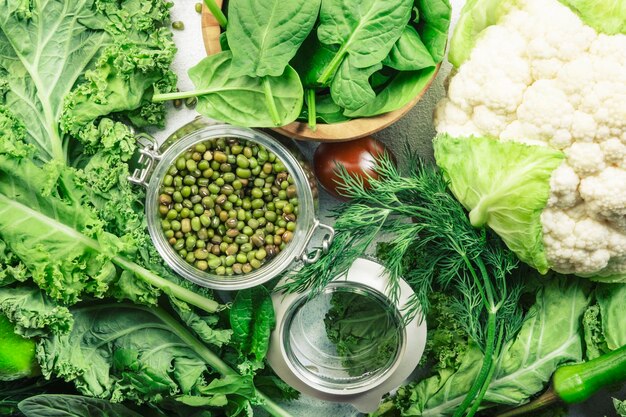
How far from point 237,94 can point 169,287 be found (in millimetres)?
442

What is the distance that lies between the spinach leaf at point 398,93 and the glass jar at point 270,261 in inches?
7.4

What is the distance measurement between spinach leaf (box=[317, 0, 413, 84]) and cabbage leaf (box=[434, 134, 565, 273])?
23 cm

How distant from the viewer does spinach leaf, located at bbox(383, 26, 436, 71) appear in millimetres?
1489

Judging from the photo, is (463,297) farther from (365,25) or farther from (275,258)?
(365,25)

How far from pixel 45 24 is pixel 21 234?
1.56 ft

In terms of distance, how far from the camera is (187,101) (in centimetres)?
173

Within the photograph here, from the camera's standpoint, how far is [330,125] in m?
1.53

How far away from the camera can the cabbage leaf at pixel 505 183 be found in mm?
1364

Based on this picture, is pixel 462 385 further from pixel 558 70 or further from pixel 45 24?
pixel 45 24

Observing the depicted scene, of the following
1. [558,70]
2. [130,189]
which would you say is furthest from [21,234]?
[558,70]

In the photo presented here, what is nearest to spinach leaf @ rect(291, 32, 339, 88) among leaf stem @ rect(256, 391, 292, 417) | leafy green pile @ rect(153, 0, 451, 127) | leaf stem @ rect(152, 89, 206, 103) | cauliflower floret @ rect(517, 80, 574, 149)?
leafy green pile @ rect(153, 0, 451, 127)

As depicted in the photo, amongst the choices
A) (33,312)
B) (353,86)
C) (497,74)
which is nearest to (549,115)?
(497,74)

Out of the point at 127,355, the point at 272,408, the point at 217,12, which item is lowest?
the point at 272,408

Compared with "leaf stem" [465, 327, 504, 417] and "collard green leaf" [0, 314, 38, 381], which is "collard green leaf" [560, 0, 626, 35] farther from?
"collard green leaf" [0, 314, 38, 381]
